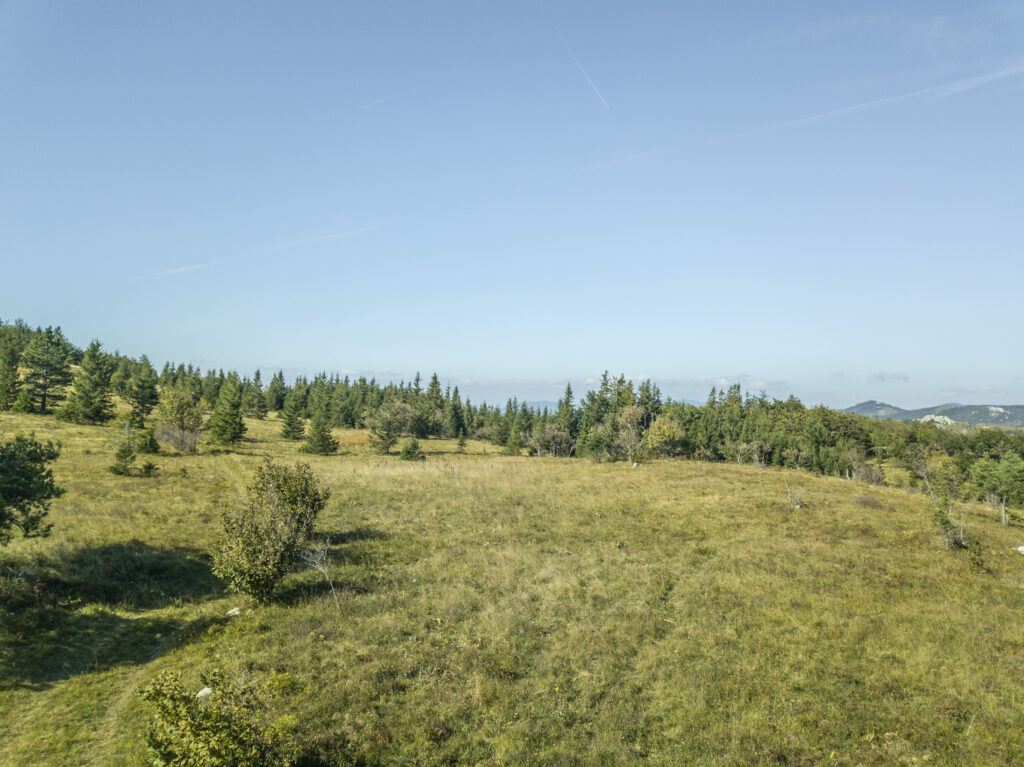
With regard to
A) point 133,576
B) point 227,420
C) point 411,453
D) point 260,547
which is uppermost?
point 227,420

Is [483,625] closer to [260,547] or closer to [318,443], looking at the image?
[260,547]

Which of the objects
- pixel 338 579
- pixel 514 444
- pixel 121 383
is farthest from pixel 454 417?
pixel 338 579

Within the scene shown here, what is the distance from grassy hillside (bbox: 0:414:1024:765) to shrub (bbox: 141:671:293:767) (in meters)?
1.29

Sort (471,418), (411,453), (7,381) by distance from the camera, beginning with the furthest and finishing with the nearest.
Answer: (471,418), (7,381), (411,453)

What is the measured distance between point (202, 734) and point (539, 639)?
11.0 metres

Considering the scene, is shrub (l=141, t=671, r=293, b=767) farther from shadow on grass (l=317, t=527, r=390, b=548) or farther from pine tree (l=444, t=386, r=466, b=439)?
pine tree (l=444, t=386, r=466, b=439)

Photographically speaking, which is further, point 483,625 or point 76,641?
point 483,625

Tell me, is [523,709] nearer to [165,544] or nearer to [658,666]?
[658,666]

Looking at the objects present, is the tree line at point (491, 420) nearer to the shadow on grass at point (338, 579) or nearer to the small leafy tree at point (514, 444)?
the small leafy tree at point (514, 444)

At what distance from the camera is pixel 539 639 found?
16.9 metres

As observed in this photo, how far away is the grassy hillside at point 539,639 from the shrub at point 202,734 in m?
1.29

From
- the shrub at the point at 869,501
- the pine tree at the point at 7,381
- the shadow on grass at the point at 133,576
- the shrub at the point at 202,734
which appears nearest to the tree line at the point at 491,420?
the pine tree at the point at 7,381

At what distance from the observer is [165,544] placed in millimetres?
24531

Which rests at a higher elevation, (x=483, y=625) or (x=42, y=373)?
(x=42, y=373)
